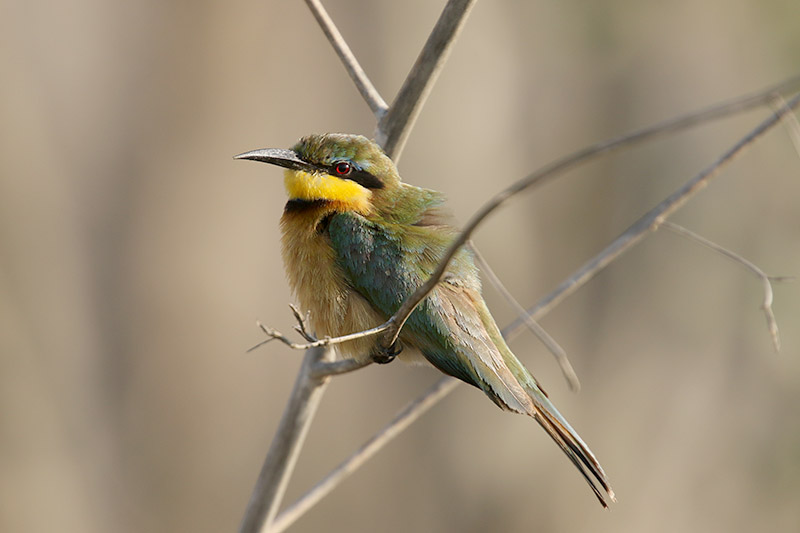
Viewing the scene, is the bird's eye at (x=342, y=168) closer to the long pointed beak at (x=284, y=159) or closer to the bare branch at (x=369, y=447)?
the long pointed beak at (x=284, y=159)

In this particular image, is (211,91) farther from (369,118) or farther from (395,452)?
(395,452)

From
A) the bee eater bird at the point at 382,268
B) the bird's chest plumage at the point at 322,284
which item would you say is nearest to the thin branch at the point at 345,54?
the bee eater bird at the point at 382,268

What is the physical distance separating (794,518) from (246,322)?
3.15 m

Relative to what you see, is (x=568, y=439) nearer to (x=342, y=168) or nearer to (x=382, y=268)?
(x=382, y=268)

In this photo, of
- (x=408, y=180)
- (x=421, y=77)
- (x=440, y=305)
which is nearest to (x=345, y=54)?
(x=421, y=77)

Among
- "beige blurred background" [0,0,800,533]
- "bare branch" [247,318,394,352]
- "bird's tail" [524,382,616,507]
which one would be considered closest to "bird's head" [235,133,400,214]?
"bird's tail" [524,382,616,507]

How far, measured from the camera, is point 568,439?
5.14 ft

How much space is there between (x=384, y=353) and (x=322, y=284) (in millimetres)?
311

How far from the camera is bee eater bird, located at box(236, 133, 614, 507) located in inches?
66.0

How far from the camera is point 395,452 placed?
13.5 ft

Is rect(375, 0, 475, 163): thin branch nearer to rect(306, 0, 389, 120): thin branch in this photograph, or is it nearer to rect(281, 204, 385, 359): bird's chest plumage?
rect(306, 0, 389, 120): thin branch

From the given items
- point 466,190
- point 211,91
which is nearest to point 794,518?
point 466,190

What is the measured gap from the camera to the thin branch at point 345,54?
5.17ft

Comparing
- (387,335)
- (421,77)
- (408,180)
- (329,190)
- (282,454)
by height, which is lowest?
(282,454)
